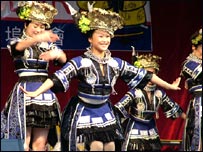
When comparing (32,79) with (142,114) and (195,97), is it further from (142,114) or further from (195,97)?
(195,97)

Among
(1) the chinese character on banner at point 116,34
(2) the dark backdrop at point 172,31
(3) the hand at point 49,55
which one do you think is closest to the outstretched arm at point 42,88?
(3) the hand at point 49,55

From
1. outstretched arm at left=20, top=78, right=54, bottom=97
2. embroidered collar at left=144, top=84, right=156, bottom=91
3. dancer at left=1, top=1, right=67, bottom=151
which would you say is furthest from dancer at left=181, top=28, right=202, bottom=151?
outstretched arm at left=20, top=78, right=54, bottom=97

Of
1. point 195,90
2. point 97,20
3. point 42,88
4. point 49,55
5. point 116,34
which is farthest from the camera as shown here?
point 116,34

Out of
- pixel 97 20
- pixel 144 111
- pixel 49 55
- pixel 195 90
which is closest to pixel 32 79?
pixel 49 55

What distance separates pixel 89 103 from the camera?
15.5 ft

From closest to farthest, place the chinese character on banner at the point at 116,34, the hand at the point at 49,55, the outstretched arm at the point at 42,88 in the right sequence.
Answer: the outstretched arm at the point at 42,88, the hand at the point at 49,55, the chinese character on banner at the point at 116,34

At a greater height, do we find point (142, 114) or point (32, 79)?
point (32, 79)

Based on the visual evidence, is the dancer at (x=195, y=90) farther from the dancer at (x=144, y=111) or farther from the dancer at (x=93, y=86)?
the dancer at (x=93, y=86)

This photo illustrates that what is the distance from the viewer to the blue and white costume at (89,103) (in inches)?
184

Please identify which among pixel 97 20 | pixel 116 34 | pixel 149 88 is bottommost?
pixel 149 88

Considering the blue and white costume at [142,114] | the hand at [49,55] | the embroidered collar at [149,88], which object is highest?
the hand at [49,55]

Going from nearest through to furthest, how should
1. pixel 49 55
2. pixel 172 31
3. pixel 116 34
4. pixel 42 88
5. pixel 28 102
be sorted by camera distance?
pixel 42 88
pixel 49 55
pixel 28 102
pixel 116 34
pixel 172 31

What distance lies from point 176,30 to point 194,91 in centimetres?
162

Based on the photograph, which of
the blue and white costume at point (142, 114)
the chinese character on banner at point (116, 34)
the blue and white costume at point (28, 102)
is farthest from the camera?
the chinese character on banner at point (116, 34)
